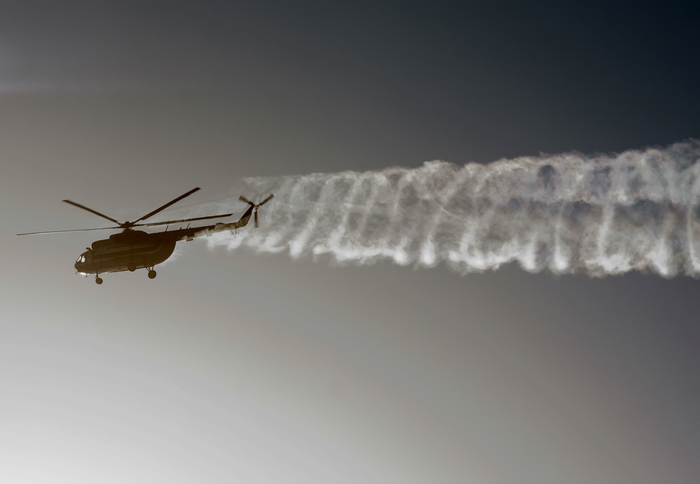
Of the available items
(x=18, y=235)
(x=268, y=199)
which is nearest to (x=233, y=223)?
(x=268, y=199)

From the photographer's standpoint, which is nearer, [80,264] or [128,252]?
[128,252]

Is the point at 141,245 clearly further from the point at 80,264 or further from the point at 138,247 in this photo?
the point at 80,264

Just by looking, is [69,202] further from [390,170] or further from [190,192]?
[390,170]

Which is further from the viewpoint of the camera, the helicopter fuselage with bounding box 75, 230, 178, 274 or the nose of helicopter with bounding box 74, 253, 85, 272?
the nose of helicopter with bounding box 74, 253, 85, 272

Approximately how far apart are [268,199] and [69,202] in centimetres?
1244

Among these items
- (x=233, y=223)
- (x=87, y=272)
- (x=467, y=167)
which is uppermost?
(x=467, y=167)

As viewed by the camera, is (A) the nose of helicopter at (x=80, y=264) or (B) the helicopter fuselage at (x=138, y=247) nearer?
(B) the helicopter fuselage at (x=138, y=247)

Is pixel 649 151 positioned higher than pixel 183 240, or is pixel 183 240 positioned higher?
pixel 649 151

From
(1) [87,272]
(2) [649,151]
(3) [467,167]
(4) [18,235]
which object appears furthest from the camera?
(1) [87,272]

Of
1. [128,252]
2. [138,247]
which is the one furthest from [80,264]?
[138,247]

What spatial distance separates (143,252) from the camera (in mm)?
39844

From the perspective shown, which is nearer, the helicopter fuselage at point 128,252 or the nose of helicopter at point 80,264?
the helicopter fuselage at point 128,252

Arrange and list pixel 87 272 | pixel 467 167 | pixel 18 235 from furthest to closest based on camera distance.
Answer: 1. pixel 87 272
2. pixel 18 235
3. pixel 467 167

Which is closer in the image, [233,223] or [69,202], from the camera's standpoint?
[69,202]
